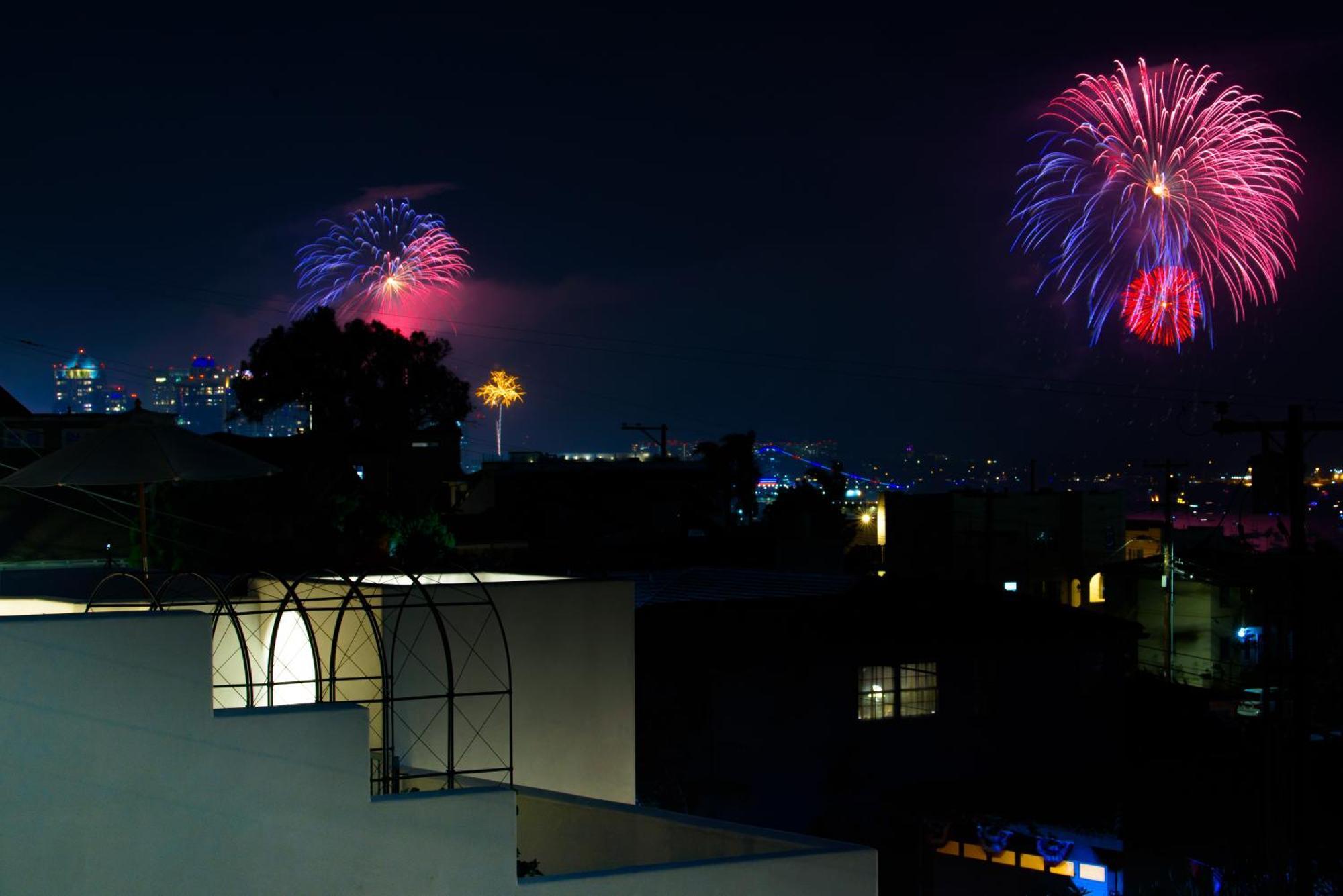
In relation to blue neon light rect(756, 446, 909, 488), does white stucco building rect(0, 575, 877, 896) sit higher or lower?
lower

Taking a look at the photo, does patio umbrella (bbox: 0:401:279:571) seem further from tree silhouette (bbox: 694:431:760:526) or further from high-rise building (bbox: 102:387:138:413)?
tree silhouette (bbox: 694:431:760:526)

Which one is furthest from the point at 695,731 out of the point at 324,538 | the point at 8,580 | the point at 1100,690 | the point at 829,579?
the point at 324,538

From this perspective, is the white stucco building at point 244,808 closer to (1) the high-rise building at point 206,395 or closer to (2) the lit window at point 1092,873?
(2) the lit window at point 1092,873

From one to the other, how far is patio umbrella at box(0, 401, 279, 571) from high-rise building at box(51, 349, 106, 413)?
40.1 meters

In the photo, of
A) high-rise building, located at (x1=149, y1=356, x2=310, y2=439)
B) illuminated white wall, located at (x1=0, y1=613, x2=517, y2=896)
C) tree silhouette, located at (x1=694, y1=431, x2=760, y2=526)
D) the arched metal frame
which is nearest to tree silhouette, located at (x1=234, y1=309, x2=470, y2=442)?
high-rise building, located at (x1=149, y1=356, x2=310, y2=439)

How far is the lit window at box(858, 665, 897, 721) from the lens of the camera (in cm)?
2078

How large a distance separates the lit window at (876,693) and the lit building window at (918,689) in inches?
6.4

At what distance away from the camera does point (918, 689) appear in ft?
69.4

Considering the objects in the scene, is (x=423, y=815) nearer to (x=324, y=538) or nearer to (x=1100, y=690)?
(x=1100, y=690)

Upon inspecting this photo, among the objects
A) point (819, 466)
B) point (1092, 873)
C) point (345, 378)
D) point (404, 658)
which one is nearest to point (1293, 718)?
point (1092, 873)

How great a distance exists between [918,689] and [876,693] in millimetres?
770

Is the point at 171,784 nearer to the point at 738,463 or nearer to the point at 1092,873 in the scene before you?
the point at 1092,873

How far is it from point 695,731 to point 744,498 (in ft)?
150

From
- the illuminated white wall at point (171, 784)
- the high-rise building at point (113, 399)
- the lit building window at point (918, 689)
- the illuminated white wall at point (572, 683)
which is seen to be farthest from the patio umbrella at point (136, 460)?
the high-rise building at point (113, 399)
